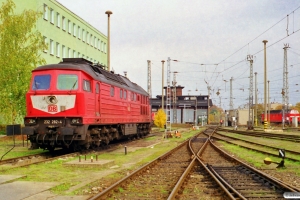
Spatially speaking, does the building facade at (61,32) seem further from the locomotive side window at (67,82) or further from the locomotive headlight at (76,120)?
the locomotive headlight at (76,120)

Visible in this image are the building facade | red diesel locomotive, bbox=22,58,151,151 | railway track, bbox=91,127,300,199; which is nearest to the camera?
railway track, bbox=91,127,300,199

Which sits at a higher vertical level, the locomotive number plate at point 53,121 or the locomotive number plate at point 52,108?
the locomotive number plate at point 52,108

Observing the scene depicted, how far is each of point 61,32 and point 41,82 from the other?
111 feet

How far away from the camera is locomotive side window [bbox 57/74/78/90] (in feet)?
54.7

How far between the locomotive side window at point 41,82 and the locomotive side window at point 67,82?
489 millimetres

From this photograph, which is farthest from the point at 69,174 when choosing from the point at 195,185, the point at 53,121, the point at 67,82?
the point at 67,82

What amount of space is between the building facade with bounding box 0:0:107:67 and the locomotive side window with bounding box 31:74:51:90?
2159cm

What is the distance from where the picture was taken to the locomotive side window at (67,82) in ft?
54.7

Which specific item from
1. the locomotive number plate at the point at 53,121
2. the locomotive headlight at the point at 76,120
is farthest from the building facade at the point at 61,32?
the locomotive headlight at the point at 76,120

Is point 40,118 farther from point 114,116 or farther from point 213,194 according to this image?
point 213,194

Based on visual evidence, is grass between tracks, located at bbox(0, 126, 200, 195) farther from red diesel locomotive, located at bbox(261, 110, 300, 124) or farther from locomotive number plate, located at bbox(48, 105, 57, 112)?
red diesel locomotive, located at bbox(261, 110, 300, 124)

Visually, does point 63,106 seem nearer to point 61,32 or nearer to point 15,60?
point 15,60

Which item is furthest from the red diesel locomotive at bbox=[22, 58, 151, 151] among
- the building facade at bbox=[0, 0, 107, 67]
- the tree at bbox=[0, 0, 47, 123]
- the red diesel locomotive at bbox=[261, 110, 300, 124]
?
the red diesel locomotive at bbox=[261, 110, 300, 124]

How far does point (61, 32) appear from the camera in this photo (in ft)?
161
